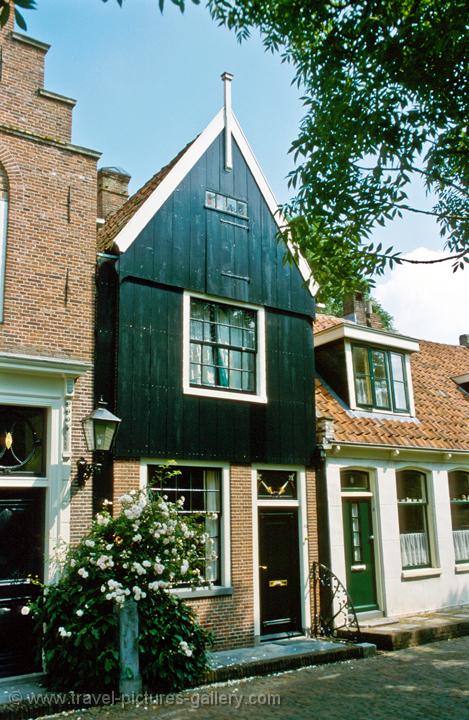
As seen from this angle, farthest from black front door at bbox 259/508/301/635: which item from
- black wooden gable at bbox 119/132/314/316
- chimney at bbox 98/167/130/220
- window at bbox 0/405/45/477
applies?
chimney at bbox 98/167/130/220

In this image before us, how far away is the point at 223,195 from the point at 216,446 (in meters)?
4.97

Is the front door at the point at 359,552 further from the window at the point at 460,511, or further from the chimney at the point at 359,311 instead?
the chimney at the point at 359,311

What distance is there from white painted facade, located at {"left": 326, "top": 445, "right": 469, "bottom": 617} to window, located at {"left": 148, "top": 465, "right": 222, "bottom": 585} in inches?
104

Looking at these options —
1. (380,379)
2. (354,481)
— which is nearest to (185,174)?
(380,379)

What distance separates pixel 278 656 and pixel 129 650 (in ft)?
9.87

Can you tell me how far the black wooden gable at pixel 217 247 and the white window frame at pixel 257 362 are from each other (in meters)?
0.14

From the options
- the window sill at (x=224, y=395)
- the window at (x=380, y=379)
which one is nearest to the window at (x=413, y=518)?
the window at (x=380, y=379)

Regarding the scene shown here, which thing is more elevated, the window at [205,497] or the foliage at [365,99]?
the foliage at [365,99]

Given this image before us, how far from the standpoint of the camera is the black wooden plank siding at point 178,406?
11633 millimetres

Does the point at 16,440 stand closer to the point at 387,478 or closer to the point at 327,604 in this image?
the point at 327,604

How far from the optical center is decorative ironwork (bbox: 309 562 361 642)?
13.2 metres

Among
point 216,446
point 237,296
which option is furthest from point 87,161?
point 216,446

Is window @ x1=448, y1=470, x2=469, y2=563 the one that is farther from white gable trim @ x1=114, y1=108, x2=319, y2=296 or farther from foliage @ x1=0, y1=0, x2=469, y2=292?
foliage @ x1=0, y1=0, x2=469, y2=292

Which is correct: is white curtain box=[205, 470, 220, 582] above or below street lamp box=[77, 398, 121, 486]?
below
